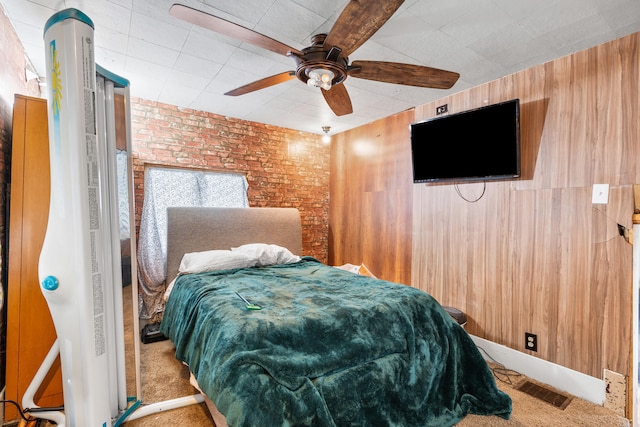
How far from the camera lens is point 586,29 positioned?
6.70 feet

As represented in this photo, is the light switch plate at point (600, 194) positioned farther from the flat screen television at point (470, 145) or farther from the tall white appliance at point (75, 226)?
the tall white appliance at point (75, 226)

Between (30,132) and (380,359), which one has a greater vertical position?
(30,132)

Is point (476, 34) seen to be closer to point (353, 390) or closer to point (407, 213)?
point (407, 213)

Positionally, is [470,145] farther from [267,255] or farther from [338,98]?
[267,255]

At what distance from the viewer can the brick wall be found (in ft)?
11.9

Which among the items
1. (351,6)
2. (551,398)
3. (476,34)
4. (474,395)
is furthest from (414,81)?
(551,398)

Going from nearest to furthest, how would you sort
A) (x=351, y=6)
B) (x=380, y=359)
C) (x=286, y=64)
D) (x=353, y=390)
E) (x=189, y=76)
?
1. (x=351, y=6)
2. (x=353, y=390)
3. (x=380, y=359)
4. (x=286, y=64)
5. (x=189, y=76)

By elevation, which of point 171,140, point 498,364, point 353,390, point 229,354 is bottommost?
point 498,364

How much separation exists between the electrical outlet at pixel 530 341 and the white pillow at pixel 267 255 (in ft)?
7.44

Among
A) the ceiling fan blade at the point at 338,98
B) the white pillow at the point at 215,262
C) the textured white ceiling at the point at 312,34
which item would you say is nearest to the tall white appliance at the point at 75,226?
the textured white ceiling at the point at 312,34

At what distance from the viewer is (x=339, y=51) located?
6.08ft

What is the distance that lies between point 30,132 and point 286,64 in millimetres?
1872

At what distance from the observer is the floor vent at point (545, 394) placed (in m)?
2.19

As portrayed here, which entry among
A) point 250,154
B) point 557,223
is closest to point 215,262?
point 250,154
